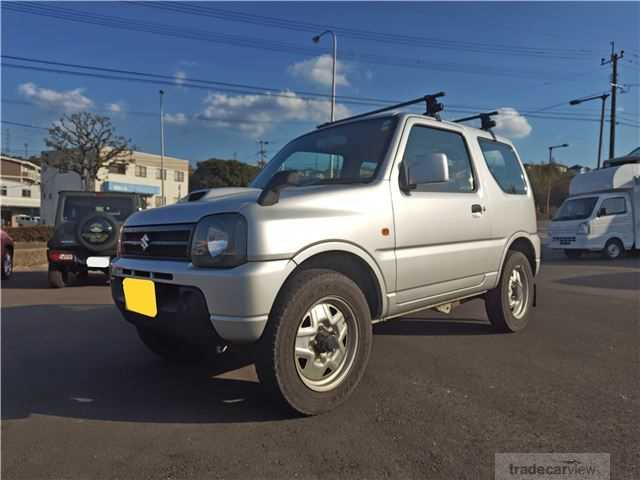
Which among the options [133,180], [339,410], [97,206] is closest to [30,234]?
[97,206]

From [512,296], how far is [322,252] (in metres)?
2.69

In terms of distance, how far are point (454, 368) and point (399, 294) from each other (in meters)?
0.83

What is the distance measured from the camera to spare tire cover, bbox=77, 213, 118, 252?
22.6 feet

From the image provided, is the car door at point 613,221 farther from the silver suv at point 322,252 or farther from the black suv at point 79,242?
the black suv at point 79,242

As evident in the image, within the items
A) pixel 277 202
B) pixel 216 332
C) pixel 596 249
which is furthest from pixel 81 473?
pixel 596 249

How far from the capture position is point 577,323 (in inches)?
190

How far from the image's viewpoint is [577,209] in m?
13.6

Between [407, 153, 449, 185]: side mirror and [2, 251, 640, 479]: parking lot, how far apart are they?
4.65 ft

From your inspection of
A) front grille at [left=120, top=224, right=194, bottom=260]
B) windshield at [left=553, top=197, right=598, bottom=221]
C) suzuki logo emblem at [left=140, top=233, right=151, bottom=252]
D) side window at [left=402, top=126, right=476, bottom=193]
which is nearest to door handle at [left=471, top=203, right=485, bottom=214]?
side window at [left=402, top=126, right=476, bottom=193]

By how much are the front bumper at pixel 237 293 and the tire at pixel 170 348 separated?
1.18 m

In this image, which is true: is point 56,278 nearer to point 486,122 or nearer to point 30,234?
point 486,122

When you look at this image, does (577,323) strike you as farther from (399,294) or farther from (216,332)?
(216,332)

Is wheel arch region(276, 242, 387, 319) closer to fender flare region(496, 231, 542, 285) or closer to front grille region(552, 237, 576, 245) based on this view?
fender flare region(496, 231, 542, 285)

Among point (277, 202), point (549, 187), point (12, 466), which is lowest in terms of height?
point (12, 466)
